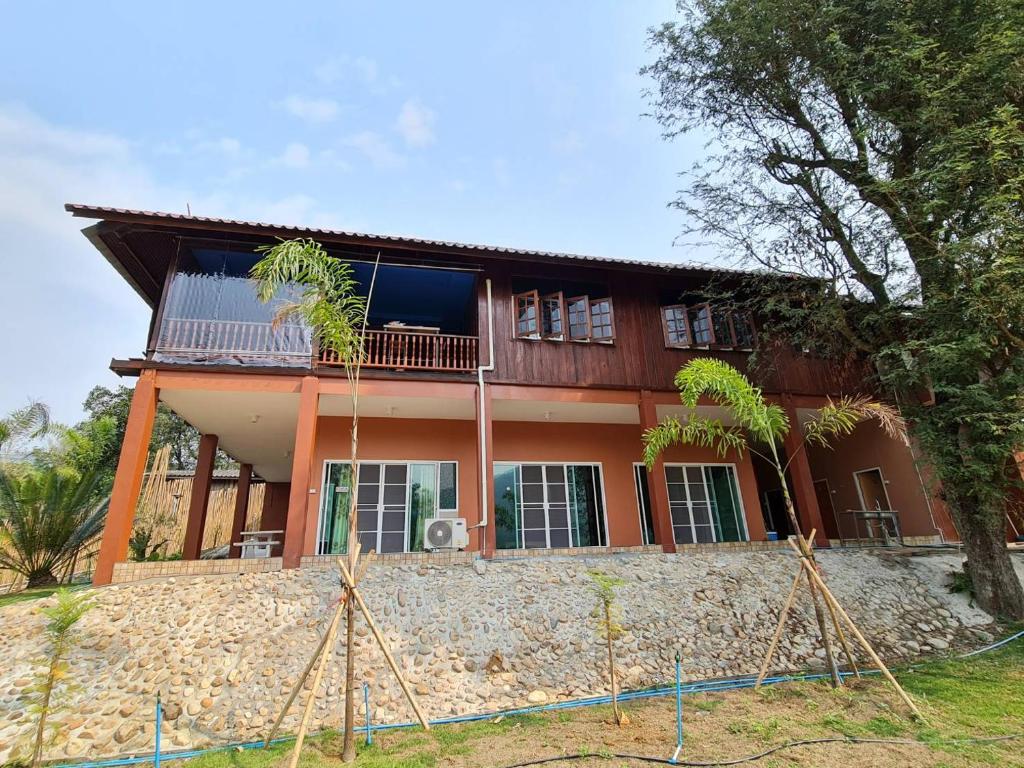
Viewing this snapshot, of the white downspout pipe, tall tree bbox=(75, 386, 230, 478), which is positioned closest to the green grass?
the white downspout pipe

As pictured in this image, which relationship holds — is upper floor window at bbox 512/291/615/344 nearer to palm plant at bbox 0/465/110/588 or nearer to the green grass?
the green grass

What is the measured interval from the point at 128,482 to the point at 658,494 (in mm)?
8407

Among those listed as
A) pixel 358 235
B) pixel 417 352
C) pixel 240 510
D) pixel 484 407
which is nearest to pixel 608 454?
pixel 484 407

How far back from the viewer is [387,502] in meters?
9.84

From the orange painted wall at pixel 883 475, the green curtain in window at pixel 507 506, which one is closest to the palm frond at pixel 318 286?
the green curtain in window at pixel 507 506

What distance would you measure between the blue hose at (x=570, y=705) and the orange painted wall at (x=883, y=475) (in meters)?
5.64

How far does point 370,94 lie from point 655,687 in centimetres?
1023

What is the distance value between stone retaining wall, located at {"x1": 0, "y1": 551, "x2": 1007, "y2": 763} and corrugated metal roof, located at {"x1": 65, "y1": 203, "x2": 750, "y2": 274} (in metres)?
5.44

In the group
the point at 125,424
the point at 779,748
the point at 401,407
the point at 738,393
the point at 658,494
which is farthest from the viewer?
the point at 125,424

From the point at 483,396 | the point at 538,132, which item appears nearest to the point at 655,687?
the point at 483,396

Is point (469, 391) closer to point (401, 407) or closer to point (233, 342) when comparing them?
point (401, 407)

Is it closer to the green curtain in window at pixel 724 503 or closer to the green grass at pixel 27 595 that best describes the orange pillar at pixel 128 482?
the green grass at pixel 27 595

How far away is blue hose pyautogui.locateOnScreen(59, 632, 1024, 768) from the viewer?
14.0 feet

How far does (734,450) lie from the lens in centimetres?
1193
